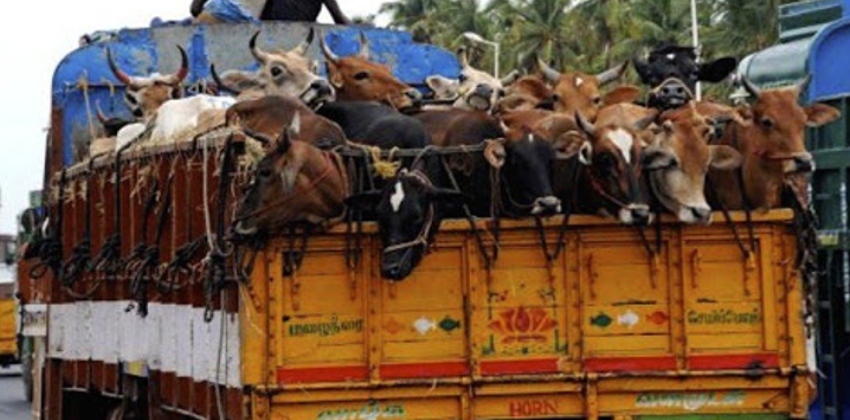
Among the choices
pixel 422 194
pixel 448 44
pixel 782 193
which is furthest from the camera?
pixel 448 44

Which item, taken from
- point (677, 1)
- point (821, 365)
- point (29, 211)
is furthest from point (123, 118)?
point (677, 1)

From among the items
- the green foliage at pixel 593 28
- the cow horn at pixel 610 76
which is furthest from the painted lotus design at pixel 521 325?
the green foliage at pixel 593 28

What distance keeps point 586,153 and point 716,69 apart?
3.27m

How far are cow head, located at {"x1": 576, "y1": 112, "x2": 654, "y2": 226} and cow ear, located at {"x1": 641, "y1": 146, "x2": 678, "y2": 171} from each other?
0.24 ft

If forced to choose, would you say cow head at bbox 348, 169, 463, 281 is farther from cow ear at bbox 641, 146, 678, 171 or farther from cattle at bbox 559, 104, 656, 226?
cow ear at bbox 641, 146, 678, 171

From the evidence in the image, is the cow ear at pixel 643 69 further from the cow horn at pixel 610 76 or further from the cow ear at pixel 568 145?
the cow ear at pixel 568 145

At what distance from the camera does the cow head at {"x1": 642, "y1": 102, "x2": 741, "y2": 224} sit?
1141cm

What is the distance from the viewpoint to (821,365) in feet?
48.0

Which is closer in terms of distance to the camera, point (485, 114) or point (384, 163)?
point (384, 163)

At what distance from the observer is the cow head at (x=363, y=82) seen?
1384cm

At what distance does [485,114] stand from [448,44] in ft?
204

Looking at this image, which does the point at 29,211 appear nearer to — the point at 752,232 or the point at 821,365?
the point at 821,365

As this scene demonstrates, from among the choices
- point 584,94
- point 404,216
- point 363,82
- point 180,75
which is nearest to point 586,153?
point 404,216

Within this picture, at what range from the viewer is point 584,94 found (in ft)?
42.1
